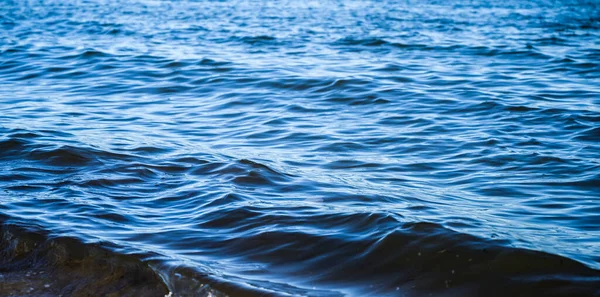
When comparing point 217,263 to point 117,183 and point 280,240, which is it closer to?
point 280,240

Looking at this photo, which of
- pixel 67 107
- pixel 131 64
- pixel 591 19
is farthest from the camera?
pixel 591 19

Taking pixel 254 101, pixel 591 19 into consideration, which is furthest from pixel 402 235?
pixel 591 19

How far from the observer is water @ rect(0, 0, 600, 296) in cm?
479

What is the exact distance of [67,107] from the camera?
32.7ft

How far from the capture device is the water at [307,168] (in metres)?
4.79

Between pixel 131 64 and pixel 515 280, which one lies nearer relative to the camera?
pixel 515 280

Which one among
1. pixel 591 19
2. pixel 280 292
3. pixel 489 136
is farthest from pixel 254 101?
pixel 591 19

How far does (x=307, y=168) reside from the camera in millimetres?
7082

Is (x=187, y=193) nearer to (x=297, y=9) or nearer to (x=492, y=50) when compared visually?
(x=492, y=50)

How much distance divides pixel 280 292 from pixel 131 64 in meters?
9.99

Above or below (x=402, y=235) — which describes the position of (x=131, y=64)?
below

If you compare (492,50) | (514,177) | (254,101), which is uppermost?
(514,177)

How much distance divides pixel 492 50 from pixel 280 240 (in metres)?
10.2

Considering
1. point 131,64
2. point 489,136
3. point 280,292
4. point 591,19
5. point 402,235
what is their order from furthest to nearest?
1. point 591,19
2. point 131,64
3. point 489,136
4. point 402,235
5. point 280,292
